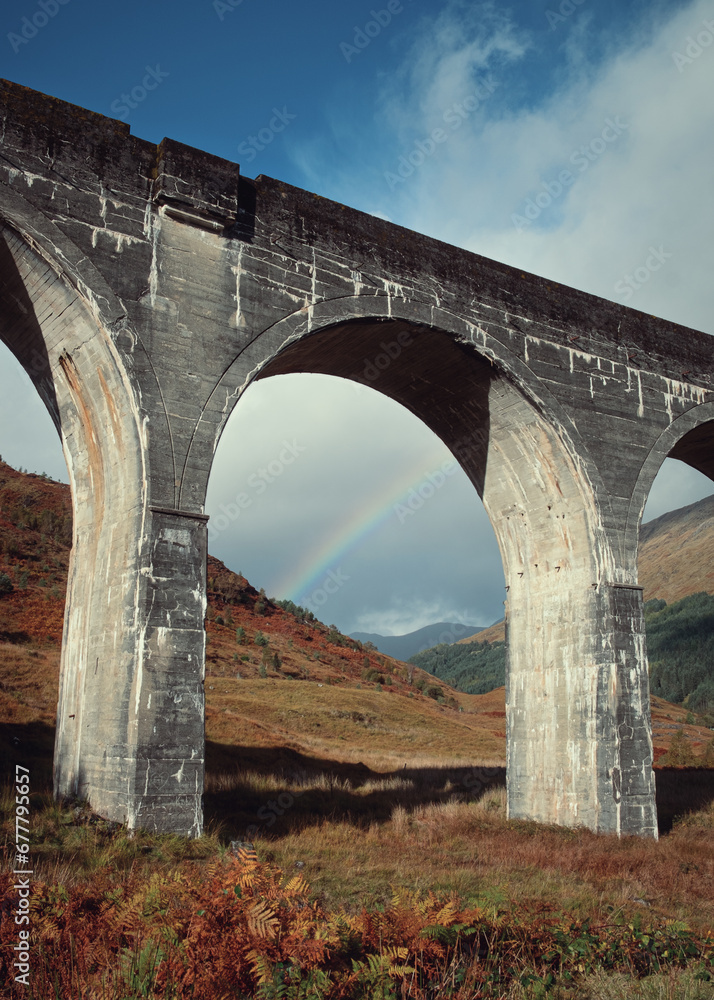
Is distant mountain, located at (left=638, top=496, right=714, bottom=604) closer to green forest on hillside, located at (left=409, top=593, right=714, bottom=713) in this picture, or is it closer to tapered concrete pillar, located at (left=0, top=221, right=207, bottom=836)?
green forest on hillside, located at (left=409, top=593, right=714, bottom=713)

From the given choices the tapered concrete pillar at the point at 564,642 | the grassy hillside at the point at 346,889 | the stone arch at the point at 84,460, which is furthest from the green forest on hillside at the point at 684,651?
the stone arch at the point at 84,460

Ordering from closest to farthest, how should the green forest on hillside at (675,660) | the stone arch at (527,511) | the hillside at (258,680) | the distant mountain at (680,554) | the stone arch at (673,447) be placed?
the stone arch at (527,511)
the stone arch at (673,447)
the hillside at (258,680)
the green forest on hillside at (675,660)
the distant mountain at (680,554)

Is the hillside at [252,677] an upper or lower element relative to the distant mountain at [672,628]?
lower

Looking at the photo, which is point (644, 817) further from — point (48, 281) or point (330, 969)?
point (48, 281)

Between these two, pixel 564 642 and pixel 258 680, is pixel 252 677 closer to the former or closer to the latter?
pixel 258 680

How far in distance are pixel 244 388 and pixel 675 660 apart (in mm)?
66017

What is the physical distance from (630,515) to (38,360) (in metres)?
8.37

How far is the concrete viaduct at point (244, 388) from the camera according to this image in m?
8.30

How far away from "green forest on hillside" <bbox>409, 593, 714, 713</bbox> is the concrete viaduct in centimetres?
4027

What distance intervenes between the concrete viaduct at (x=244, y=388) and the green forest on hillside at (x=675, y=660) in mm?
40274

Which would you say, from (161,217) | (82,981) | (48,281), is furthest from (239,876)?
(161,217)

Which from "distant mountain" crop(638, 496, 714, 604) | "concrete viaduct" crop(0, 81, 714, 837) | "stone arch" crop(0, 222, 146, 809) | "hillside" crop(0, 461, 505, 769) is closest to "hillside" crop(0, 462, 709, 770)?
"hillside" crop(0, 461, 505, 769)

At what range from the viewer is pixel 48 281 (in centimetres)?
853

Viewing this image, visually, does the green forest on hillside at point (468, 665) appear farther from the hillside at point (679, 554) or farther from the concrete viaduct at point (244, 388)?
the concrete viaduct at point (244, 388)
